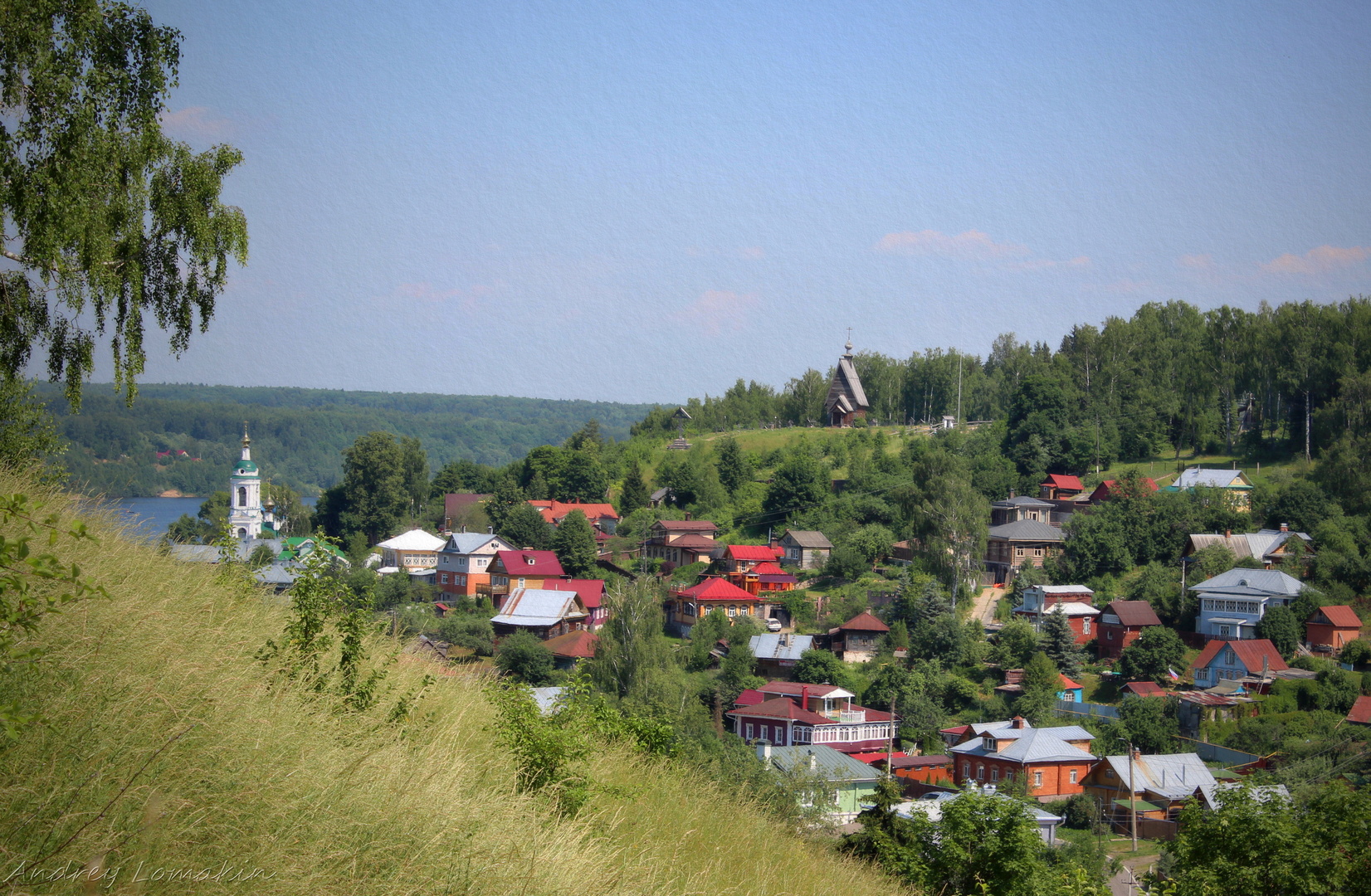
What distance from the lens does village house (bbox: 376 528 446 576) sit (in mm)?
44312

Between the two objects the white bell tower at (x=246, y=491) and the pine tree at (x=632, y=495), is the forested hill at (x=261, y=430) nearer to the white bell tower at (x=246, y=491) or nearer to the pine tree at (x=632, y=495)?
the white bell tower at (x=246, y=491)

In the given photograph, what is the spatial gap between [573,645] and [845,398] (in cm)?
3372

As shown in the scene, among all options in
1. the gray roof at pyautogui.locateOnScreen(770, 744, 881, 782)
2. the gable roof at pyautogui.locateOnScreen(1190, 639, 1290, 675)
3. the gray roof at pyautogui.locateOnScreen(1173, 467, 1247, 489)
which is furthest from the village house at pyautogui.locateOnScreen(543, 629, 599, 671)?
the gray roof at pyautogui.locateOnScreen(1173, 467, 1247, 489)

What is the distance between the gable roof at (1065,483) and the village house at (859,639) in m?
16.5

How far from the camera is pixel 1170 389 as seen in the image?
164 feet

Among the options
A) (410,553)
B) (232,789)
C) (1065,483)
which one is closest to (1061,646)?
(1065,483)

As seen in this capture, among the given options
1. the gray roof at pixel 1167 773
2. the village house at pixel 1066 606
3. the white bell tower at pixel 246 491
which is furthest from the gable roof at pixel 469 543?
the gray roof at pixel 1167 773

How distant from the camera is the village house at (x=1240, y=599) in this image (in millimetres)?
29609

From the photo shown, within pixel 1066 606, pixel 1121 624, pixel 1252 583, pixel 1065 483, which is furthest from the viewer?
pixel 1065 483

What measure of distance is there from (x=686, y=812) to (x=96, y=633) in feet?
13.9

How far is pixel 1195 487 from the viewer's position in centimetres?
3794

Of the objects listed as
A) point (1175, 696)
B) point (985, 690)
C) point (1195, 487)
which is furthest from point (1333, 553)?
point (985, 690)

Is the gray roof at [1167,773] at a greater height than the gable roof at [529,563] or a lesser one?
lesser

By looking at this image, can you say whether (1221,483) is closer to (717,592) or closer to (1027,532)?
(1027,532)
